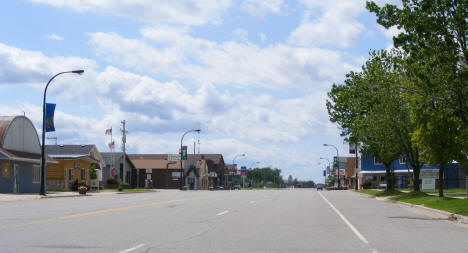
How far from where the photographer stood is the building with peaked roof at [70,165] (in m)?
59.0

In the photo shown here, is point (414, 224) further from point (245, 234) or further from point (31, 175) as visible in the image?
point (31, 175)

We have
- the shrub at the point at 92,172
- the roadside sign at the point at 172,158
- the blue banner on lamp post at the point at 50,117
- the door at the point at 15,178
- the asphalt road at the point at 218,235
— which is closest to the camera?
the asphalt road at the point at 218,235

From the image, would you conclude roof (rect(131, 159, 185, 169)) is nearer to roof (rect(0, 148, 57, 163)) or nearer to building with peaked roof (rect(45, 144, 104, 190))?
building with peaked roof (rect(45, 144, 104, 190))

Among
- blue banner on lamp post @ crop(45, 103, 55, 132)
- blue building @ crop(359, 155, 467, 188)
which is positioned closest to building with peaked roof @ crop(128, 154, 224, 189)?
blue building @ crop(359, 155, 467, 188)

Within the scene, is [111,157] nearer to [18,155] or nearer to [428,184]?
[18,155]

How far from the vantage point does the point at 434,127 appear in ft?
100

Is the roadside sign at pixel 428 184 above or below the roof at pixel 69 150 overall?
A: below

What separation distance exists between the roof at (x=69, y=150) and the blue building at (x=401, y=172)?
106 ft

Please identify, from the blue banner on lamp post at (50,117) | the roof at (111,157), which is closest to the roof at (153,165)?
the roof at (111,157)

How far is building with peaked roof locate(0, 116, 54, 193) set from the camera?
150ft

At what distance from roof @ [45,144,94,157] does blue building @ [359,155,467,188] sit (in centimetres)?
3241

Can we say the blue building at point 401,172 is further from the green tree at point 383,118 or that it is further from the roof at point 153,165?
the roof at point 153,165

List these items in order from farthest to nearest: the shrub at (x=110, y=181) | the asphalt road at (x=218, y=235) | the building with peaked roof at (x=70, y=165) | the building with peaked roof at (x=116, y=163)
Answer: the building with peaked roof at (x=116, y=163) → the shrub at (x=110, y=181) → the building with peaked roof at (x=70, y=165) → the asphalt road at (x=218, y=235)

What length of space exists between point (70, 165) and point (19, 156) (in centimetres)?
1451
